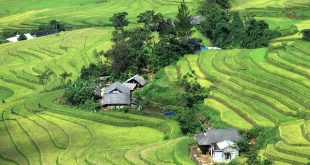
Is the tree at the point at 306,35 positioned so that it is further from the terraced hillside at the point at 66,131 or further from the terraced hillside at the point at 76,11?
the terraced hillside at the point at 76,11

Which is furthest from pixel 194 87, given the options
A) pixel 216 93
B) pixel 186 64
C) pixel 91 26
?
pixel 91 26

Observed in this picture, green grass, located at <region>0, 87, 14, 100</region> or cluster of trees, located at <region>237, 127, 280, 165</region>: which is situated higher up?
cluster of trees, located at <region>237, 127, 280, 165</region>

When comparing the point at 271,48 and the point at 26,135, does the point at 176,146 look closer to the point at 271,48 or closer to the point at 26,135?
the point at 26,135

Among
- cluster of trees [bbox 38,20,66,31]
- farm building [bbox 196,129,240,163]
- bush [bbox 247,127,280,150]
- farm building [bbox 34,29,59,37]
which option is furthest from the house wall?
cluster of trees [bbox 38,20,66,31]

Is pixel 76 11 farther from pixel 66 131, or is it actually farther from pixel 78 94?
pixel 66 131

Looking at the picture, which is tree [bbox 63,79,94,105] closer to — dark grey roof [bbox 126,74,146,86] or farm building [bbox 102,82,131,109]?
farm building [bbox 102,82,131,109]

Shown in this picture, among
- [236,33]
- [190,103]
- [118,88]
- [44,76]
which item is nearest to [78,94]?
[118,88]
